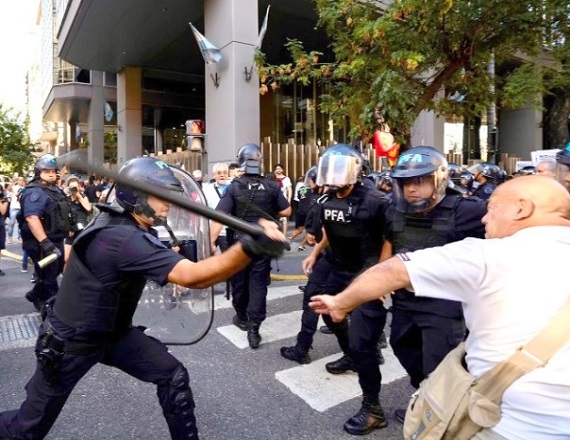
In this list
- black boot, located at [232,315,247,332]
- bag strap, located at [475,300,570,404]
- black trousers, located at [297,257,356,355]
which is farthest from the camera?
black boot, located at [232,315,247,332]

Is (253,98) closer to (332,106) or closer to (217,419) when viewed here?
(332,106)

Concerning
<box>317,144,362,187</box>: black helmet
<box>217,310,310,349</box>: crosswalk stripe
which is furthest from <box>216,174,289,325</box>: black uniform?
<box>317,144,362,187</box>: black helmet

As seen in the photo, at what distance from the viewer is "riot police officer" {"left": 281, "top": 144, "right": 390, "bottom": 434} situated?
320 centimetres

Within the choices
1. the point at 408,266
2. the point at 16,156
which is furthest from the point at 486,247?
the point at 16,156

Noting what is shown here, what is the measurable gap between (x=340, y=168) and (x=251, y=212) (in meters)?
1.33

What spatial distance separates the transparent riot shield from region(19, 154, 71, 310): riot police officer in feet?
9.41

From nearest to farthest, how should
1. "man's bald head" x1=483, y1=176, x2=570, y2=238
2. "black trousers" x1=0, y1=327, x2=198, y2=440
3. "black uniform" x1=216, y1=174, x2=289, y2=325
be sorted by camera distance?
"man's bald head" x1=483, y1=176, x2=570, y2=238
"black trousers" x1=0, y1=327, x2=198, y2=440
"black uniform" x1=216, y1=174, x2=289, y2=325

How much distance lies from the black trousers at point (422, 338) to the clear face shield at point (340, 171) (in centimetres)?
106

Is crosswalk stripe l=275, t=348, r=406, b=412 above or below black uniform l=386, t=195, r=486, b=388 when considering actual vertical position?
below

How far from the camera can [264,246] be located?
1873 mm

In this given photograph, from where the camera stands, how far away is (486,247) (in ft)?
5.06

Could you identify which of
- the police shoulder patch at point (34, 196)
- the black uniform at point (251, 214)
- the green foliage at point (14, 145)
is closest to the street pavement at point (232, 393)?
the black uniform at point (251, 214)

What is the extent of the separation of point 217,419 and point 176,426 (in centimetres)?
90

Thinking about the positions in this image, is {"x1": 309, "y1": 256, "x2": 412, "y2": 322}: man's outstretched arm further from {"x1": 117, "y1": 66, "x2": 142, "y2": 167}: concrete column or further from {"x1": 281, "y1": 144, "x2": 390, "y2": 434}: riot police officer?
{"x1": 117, "y1": 66, "x2": 142, "y2": 167}: concrete column
